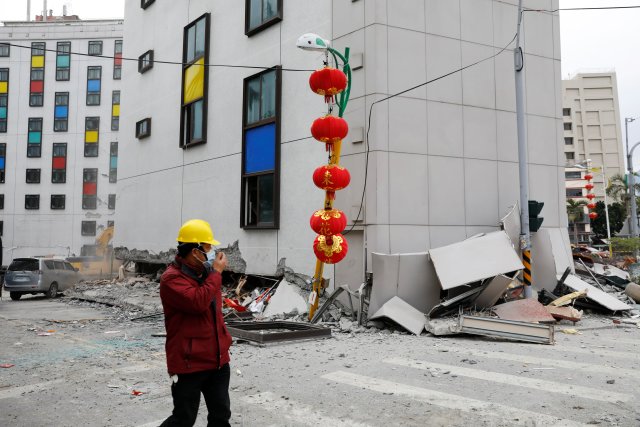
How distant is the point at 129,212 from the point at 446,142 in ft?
49.3

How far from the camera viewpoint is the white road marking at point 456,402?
4.66 meters

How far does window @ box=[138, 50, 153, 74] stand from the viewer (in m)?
21.3

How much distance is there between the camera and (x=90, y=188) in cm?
5084

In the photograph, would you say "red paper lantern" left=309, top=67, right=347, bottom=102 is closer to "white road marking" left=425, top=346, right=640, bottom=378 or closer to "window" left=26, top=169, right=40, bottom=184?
"white road marking" left=425, top=346, right=640, bottom=378

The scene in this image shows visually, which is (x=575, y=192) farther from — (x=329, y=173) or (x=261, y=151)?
(x=329, y=173)

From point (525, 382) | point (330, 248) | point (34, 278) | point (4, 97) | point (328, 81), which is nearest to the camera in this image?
point (525, 382)


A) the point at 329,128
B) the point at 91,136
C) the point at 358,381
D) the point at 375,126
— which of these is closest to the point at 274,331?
the point at 358,381

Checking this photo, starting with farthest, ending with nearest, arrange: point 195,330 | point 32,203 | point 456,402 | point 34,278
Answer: point 32,203, point 34,278, point 456,402, point 195,330

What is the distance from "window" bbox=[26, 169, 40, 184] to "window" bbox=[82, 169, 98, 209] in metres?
4.91

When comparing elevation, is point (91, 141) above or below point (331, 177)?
above

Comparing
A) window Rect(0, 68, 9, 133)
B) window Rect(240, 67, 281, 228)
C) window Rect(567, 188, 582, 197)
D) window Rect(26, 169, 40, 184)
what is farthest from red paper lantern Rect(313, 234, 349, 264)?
window Rect(567, 188, 582, 197)

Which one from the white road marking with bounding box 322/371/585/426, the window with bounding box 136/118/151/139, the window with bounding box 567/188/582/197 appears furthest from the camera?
the window with bounding box 567/188/582/197

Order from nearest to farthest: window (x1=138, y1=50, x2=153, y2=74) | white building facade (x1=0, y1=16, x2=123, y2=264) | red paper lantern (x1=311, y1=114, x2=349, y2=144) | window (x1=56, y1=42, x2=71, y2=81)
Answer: red paper lantern (x1=311, y1=114, x2=349, y2=144) → window (x1=138, y1=50, x2=153, y2=74) → white building facade (x1=0, y1=16, x2=123, y2=264) → window (x1=56, y1=42, x2=71, y2=81)

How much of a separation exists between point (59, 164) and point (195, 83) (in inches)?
1583
